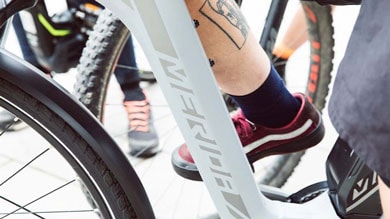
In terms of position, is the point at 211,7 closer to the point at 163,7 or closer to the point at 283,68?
the point at 163,7

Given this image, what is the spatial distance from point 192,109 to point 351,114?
0.17 meters

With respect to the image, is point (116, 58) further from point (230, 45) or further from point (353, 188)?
point (353, 188)

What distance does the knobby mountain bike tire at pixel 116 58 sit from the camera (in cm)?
86

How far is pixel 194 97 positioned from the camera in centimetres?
58

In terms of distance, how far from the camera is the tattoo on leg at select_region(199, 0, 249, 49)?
626mm

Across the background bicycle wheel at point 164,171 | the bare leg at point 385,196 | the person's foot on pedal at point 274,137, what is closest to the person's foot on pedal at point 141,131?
the background bicycle wheel at point 164,171

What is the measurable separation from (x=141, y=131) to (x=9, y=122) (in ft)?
2.05

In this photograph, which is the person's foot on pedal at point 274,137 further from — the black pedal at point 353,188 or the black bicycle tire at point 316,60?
the black bicycle tire at point 316,60

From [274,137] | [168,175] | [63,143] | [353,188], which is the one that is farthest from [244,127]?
[168,175]

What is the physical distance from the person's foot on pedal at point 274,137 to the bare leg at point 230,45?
4.1 inches

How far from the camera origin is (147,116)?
1.33 metres

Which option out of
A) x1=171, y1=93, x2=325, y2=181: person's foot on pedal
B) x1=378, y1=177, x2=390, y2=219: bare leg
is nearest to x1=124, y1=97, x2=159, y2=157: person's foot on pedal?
x1=171, y1=93, x2=325, y2=181: person's foot on pedal

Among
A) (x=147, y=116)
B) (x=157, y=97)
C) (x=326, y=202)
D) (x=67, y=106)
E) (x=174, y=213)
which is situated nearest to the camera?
(x=67, y=106)

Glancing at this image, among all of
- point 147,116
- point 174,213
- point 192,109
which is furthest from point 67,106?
point 147,116
